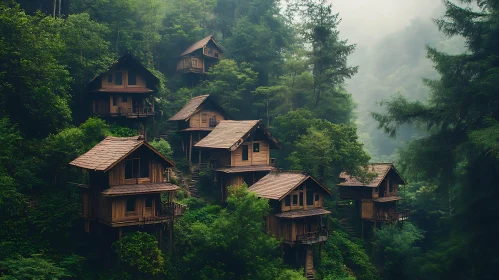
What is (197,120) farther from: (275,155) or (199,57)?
(199,57)

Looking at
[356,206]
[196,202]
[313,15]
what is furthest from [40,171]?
[313,15]

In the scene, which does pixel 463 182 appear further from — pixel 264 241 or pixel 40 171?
pixel 40 171

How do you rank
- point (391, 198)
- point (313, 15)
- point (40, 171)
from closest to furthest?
1. point (40, 171)
2. point (391, 198)
3. point (313, 15)

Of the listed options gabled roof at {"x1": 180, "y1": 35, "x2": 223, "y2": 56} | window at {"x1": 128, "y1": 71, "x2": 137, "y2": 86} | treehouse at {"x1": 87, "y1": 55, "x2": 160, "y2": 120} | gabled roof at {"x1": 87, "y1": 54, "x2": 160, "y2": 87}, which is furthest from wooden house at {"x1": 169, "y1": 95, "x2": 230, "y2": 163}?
gabled roof at {"x1": 180, "y1": 35, "x2": 223, "y2": 56}

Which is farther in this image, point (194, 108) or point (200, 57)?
point (200, 57)

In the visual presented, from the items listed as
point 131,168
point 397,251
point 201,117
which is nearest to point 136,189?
point 131,168

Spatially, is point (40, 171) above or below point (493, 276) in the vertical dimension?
above

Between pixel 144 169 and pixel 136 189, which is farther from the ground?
pixel 144 169

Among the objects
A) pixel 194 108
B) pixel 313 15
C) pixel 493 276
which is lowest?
pixel 493 276
